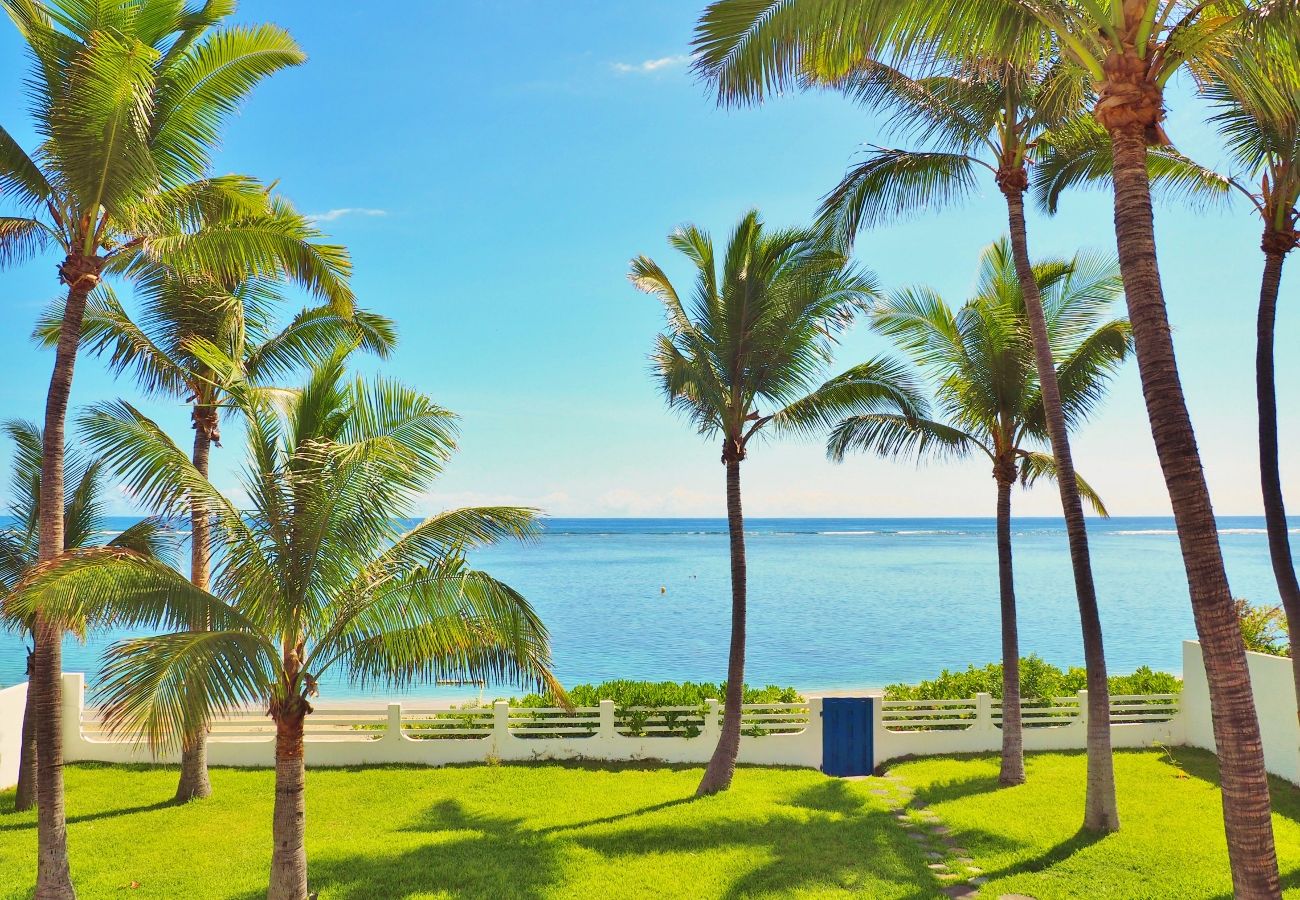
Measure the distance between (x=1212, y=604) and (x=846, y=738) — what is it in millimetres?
9212

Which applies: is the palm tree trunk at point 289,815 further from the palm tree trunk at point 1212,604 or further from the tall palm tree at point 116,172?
the palm tree trunk at point 1212,604

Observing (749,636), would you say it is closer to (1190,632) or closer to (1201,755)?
(1190,632)

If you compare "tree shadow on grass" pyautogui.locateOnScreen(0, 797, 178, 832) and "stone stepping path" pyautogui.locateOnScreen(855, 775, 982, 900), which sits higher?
"tree shadow on grass" pyautogui.locateOnScreen(0, 797, 178, 832)

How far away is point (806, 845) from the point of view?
9148mm

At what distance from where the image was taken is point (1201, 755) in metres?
13.0

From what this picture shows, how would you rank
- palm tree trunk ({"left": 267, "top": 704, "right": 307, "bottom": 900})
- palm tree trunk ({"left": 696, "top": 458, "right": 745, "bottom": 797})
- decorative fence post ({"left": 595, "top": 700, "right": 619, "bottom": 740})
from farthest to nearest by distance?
decorative fence post ({"left": 595, "top": 700, "right": 619, "bottom": 740}), palm tree trunk ({"left": 696, "top": 458, "right": 745, "bottom": 797}), palm tree trunk ({"left": 267, "top": 704, "right": 307, "bottom": 900})

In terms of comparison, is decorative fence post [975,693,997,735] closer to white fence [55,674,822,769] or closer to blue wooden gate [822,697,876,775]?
blue wooden gate [822,697,876,775]

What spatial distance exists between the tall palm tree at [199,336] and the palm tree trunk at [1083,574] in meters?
8.01

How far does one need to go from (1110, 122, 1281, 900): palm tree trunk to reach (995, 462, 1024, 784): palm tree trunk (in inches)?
271

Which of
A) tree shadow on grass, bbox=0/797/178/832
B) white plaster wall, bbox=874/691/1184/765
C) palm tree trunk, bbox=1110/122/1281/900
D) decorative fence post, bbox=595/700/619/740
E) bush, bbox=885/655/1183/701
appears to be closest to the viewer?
palm tree trunk, bbox=1110/122/1281/900

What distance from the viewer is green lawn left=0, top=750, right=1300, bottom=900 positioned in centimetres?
804

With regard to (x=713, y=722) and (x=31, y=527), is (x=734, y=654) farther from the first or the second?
(x=31, y=527)

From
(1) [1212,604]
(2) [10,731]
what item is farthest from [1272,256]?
(2) [10,731]

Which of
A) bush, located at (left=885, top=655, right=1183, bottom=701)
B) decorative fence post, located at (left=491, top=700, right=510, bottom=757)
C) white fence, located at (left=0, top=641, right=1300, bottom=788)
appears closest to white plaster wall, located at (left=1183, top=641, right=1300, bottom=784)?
white fence, located at (left=0, top=641, right=1300, bottom=788)
